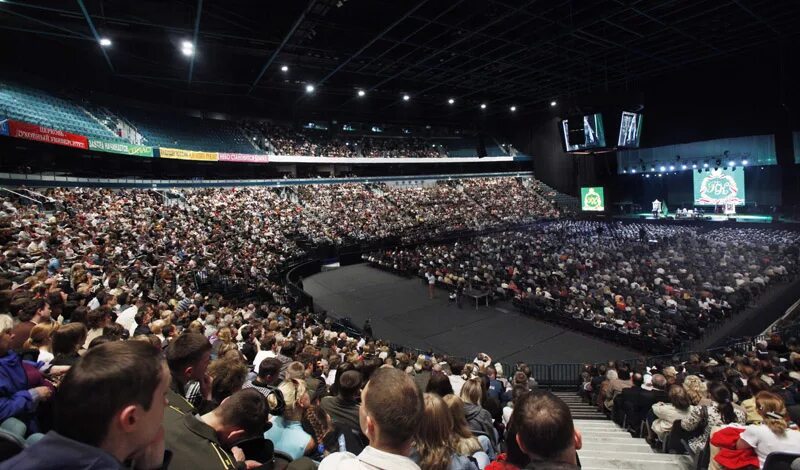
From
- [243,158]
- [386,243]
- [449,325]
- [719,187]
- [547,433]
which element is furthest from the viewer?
[719,187]

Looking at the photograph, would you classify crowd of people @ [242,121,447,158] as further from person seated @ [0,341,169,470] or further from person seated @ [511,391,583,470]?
person seated @ [511,391,583,470]

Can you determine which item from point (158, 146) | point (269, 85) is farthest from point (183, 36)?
point (269, 85)

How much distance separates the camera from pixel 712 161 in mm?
31141

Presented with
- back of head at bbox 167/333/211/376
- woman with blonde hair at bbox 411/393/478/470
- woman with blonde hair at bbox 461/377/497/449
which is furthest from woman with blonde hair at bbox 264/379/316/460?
woman with blonde hair at bbox 461/377/497/449

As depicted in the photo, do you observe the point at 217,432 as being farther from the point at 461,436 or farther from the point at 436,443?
the point at 461,436

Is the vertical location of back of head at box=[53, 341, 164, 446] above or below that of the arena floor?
above

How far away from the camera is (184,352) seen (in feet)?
9.14

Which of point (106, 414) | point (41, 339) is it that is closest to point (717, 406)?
point (106, 414)

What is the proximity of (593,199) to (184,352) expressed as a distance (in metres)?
41.0

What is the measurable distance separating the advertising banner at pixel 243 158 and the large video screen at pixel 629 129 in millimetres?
25642

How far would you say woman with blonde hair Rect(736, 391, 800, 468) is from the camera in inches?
128

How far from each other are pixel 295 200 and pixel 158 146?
10346 millimetres

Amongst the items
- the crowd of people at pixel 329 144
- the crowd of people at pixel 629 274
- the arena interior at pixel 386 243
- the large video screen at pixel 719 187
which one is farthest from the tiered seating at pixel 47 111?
the large video screen at pixel 719 187

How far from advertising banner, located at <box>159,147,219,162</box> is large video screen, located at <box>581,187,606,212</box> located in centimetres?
3358
